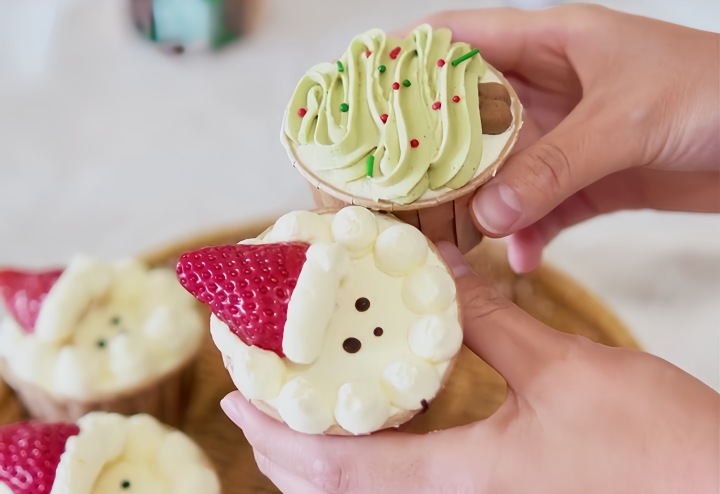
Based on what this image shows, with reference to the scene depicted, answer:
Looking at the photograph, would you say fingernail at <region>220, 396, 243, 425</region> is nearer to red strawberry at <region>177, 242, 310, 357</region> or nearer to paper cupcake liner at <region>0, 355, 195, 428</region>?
red strawberry at <region>177, 242, 310, 357</region>

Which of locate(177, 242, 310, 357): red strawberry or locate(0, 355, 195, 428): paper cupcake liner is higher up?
locate(177, 242, 310, 357): red strawberry

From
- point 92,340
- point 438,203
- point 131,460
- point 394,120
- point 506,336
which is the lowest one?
point 131,460

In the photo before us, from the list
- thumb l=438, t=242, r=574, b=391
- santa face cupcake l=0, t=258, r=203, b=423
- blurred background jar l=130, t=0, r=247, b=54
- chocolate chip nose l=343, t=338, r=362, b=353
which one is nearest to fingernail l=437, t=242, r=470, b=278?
thumb l=438, t=242, r=574, b=391

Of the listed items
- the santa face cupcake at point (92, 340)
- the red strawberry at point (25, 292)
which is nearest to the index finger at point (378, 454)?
the santa face cupcake at point (92, 340)

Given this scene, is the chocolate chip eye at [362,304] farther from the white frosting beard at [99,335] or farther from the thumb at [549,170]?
the white frosting beard at [99,335]

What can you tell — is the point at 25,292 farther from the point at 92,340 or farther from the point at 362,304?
the point at 362,304

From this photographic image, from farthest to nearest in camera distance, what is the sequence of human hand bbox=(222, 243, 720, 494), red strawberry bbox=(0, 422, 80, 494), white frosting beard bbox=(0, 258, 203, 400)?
1. white frosting beard bbox=(0, 258, 203, 400)
2. red strawberry bbox=(0, 422, 80, 494)
3. human hand bbox=(222, 243, 720, 494)

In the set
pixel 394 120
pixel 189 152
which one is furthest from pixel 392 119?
pixel 189 152
